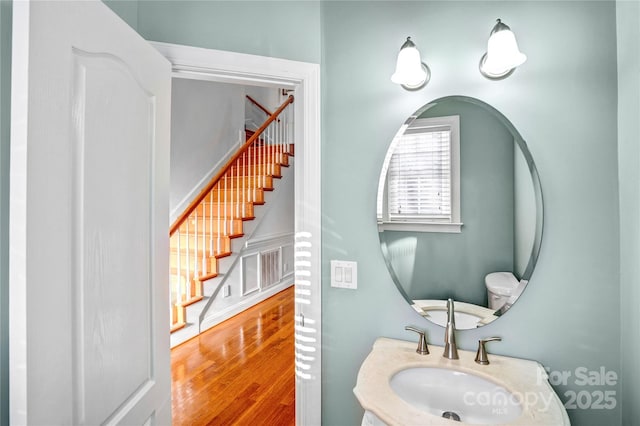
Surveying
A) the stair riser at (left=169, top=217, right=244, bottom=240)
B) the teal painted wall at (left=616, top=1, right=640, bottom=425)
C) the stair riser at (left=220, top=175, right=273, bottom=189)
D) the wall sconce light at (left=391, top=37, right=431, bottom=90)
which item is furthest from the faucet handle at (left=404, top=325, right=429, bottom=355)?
the stair riser at (left=220, top=175, right=273, bottom=189)

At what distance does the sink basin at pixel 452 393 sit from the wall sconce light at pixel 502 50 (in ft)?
3.49

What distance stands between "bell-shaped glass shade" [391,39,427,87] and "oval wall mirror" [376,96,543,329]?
0.40 feet

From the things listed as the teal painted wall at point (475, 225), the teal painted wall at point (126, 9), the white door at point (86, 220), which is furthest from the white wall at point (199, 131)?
the teal painted wall at point (475, 225)

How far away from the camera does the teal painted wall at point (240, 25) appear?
1406mm

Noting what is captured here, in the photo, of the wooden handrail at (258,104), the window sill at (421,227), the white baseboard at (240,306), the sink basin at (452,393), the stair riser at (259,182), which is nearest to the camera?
the sink basin at (452,393)

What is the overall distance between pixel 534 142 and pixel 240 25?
1262mm

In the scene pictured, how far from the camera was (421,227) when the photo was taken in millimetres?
1377

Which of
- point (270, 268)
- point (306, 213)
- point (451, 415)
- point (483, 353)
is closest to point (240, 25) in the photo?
point (306, 213)

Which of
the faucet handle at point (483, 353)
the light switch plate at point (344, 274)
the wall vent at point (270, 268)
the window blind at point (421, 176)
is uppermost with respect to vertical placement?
the window blind at point (421, 176)

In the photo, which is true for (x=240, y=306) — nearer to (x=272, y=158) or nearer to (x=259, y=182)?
(x=259, y=182)

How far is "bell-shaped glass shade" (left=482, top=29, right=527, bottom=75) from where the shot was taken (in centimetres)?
113

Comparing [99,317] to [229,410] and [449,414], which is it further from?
[229,410]

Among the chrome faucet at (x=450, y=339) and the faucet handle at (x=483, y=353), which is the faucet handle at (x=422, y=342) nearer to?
the chrome faucet at (x=450, y=339)

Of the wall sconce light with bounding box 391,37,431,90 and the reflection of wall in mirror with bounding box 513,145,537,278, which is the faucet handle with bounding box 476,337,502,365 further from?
the wall sconce light with bounding box 391,37,431,90
